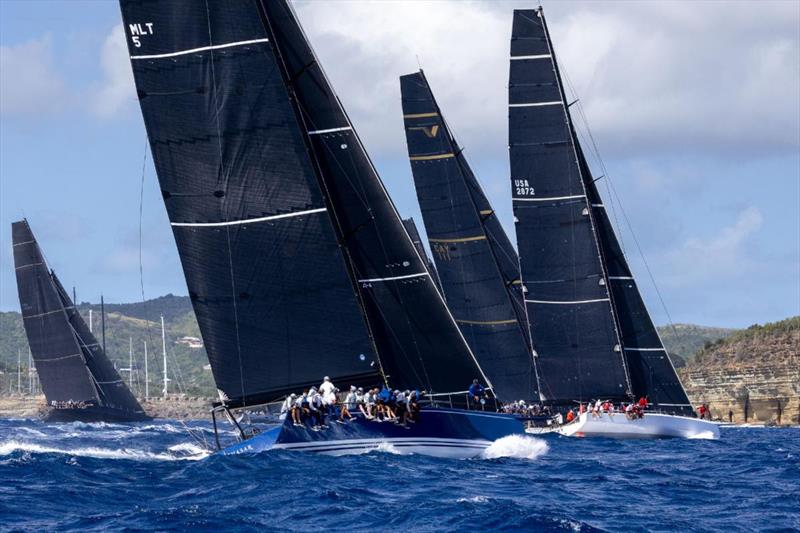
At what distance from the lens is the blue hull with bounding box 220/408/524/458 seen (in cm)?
3189

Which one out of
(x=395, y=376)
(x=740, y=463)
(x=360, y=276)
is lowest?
(x=740, y=463)

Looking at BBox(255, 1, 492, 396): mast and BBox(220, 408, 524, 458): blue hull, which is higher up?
BBox(255, 1, 492, 396): mast

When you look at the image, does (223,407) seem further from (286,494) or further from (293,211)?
(286,494)

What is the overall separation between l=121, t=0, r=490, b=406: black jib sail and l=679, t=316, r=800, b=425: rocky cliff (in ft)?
148

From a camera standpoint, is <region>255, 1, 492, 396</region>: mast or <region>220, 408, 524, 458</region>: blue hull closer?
<region>220, 408, 524, 458</region>: blue hull

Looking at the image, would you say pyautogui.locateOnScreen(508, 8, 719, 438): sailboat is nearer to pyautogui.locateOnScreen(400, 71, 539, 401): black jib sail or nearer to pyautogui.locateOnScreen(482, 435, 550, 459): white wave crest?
pyautogui.locateOnScreen(400, 71, 539, 401): black jib sail

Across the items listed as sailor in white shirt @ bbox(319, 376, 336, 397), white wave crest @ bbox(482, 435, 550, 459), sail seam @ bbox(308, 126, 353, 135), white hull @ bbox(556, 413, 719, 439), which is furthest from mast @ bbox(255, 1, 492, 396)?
white hull @ bbox(556, 413, 719, 439)

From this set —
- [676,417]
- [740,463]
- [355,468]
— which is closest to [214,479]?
[355,468]

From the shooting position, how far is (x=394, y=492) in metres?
26.5

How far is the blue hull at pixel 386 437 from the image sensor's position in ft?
105

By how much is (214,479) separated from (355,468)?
275 centimetres

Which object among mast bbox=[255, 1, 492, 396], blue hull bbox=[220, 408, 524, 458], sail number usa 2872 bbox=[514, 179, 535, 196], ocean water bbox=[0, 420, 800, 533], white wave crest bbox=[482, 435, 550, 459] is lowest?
ocean water bbox=[0, 420, 800, 533]

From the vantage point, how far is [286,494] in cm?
2598

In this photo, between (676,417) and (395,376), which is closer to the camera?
(395,376)
